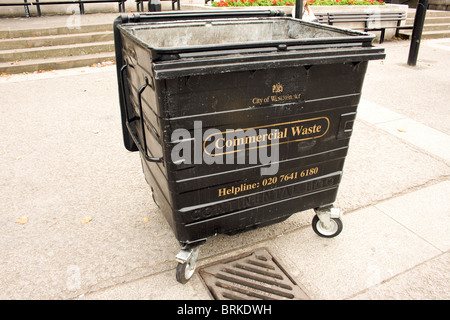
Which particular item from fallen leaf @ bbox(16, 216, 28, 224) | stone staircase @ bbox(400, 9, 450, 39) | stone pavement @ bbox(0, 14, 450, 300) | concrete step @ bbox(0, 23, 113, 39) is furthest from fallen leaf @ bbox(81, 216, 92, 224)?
stone staircase @ bbox(400, 9, 450, 39)

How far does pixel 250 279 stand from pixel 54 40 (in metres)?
7.96

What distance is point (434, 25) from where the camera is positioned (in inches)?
461

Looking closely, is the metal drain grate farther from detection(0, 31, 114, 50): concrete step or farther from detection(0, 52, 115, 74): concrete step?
detection(0, 31, 114, 50): concrete step

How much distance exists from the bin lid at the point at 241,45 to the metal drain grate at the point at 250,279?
4.81 feet

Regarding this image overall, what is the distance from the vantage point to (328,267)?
2.60 metres

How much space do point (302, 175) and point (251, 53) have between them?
956 millimetres

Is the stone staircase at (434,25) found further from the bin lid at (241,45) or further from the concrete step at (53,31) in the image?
the bin lid at (241,45)

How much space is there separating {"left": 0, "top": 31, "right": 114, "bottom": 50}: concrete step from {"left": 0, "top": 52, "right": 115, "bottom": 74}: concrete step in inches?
24.6

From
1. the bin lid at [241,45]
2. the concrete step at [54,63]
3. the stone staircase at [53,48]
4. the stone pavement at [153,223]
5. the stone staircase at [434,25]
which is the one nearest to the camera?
the bin lid at [241,45]

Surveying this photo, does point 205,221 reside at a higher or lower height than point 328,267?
higher

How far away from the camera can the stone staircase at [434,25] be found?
1118cm

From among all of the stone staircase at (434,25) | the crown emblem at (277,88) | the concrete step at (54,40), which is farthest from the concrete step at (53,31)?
the stone staircase at (434,25)

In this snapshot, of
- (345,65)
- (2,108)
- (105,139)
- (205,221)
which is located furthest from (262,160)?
(2,108)
